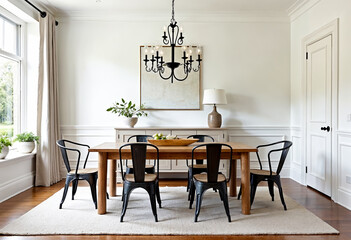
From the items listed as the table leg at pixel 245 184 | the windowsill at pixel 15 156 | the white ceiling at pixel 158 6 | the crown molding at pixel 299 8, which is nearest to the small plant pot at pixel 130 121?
the windowsill at pixel 15 156

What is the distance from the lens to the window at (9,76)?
410 cm

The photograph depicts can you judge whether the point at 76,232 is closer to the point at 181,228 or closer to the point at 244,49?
the point at 181,228

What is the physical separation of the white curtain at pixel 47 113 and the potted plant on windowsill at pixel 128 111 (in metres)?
0.99

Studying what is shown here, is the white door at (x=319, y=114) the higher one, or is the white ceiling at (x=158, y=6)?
the white ceiling at (x=158, y=6)

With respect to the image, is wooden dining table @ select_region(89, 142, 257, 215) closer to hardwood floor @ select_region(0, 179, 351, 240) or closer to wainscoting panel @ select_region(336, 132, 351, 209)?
hardwood floor @ select_region(0, 179, 351, 240)

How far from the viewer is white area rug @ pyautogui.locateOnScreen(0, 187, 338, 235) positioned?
260cm

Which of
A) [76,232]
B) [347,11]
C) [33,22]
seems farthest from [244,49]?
[76,232]

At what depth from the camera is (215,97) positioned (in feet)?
15.0

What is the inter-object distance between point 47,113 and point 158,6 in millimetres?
2643

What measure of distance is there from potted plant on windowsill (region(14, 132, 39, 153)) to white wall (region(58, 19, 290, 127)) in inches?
32.9

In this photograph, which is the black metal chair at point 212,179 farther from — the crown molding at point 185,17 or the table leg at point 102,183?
the crown molding at point 185,17

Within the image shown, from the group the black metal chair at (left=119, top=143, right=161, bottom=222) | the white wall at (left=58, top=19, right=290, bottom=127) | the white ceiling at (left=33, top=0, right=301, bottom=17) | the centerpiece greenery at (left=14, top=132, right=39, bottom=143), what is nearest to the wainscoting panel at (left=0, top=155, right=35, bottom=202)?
the centerpiece greenery at (left=14, top=132, right=39, bottom=143)

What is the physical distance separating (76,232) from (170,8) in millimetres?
3866

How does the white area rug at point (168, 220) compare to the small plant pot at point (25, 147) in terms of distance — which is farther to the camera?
the small plant pot at point (25, 147)
